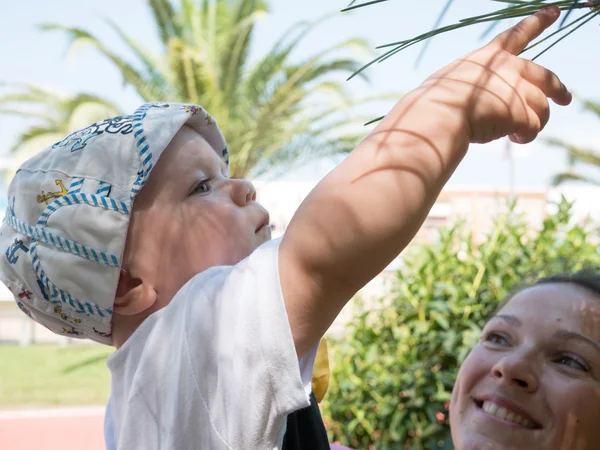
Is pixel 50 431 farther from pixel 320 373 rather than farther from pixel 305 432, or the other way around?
pixel 305 432

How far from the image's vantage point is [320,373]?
944mm

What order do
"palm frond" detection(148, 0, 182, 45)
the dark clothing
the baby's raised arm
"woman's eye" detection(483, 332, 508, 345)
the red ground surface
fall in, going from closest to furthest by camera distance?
the baby's raised arm < the dark clothing < "woman's eye" detection(483, 332, 508, 345) < the red ground surface < "palm frond" detection(148, 0, 182, 45)

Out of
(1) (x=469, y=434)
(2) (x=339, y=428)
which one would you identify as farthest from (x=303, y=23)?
(1) (x=469, y=434)

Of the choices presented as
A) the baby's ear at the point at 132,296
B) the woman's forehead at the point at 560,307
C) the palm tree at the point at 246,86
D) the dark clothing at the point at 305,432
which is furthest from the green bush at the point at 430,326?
the palm tree at the point at 246,86

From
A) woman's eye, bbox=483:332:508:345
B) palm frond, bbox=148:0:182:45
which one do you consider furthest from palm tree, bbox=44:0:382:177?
woman's eye, bbox=483:332:508:345

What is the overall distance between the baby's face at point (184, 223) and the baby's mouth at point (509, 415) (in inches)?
16.0

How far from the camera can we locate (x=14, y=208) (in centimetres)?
84

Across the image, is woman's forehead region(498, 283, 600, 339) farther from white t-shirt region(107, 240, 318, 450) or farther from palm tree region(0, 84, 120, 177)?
palm tree region(0, 84, 120, 177)

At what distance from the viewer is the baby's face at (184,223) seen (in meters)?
0.78

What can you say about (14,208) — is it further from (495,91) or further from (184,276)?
(495,91)

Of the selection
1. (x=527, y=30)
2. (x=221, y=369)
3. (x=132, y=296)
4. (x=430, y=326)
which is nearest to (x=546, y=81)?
(x=527, y=30)

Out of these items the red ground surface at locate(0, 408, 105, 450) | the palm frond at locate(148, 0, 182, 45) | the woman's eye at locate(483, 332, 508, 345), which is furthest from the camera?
the palm frond at locate(148, 0, 182, 45)

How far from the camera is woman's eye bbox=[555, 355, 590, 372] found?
954 millimetres

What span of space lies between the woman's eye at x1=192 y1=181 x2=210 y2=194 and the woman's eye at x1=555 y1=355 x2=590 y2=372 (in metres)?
0.55
